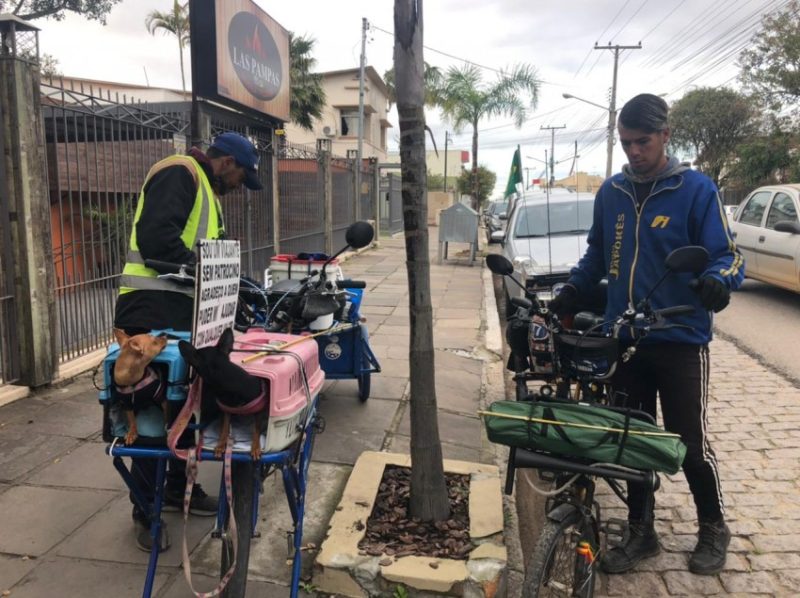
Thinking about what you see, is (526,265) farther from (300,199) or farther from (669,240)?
(300,199)

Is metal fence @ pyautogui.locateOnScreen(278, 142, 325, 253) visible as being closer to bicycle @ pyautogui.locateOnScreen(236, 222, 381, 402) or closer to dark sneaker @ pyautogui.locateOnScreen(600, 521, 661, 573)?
bicycle @ pyautogui.locateOnScreen(236, 222, 381, 402)

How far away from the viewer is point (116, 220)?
6.21m

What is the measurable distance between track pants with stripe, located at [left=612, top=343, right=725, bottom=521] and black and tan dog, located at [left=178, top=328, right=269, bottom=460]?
69.1 inches

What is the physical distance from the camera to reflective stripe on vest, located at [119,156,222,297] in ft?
9.37

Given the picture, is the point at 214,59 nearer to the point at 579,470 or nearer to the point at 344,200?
the point at 579,470

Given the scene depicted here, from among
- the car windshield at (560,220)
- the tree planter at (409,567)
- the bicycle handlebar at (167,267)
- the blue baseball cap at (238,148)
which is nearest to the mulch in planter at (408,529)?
the tree planter at (409,567)

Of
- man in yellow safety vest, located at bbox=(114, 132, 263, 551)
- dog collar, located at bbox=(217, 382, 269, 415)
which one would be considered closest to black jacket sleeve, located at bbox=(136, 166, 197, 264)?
man in yellow safety vest, located at bbox=(114, 132, 263, 551)

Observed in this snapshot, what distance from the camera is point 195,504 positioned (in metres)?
3.41

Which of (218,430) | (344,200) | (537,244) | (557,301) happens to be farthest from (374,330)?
(344,200)

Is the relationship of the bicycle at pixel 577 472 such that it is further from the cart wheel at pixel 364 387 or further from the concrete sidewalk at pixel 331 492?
the cart wheel at pixel 364 387

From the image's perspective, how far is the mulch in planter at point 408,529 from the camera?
2977mm

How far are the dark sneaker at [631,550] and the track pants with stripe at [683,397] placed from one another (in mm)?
77

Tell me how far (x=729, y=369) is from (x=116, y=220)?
625 centimetres

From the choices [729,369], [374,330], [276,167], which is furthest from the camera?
[276,167]
